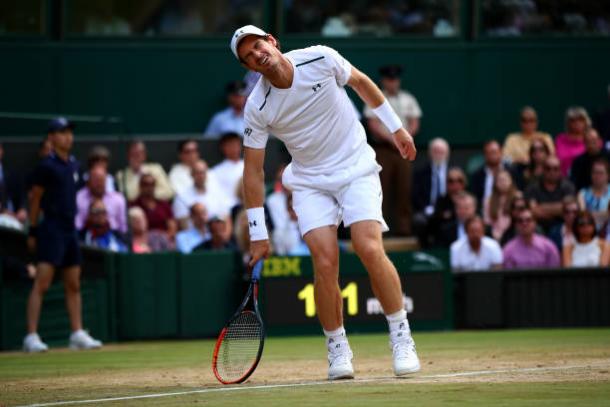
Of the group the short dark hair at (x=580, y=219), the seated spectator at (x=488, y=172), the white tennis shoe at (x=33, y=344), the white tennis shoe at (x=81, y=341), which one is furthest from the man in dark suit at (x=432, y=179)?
the white tennis shoe at (x=33, y=344)

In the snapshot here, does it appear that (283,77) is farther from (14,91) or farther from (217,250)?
(14,91)

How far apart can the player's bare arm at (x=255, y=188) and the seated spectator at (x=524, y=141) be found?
9114 millimetres

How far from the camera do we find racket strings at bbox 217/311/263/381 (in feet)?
27.9

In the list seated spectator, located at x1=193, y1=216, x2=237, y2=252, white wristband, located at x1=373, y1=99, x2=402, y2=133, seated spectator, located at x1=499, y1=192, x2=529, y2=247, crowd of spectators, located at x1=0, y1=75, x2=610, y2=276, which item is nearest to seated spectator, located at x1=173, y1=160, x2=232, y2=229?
crowd of spectators, located at x1=0, y1=75, x2=610, y2=276

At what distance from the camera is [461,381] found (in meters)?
8.16

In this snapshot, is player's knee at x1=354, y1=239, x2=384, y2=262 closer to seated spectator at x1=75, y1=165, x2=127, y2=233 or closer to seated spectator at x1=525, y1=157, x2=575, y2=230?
seated spectator at x1=75, y1=165, x2=127, y2=233

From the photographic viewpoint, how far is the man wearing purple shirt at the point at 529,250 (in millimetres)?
15281

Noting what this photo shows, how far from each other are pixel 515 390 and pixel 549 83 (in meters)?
12.9

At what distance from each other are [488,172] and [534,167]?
0.59m

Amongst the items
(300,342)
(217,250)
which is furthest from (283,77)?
(217,250)

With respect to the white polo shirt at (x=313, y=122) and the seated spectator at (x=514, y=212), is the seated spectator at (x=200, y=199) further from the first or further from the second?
the white polo shirt at (x=313, y=122)

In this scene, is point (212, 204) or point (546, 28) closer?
point (212, 204)

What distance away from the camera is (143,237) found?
15664 mm

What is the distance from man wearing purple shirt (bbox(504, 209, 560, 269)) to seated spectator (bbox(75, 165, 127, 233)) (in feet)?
14.6
